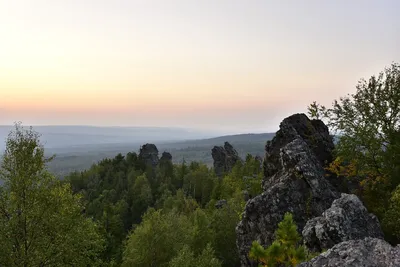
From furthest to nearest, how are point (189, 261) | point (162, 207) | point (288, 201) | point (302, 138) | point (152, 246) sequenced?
point (162, 207) → point (152, 246) → point (302, 138) → point (189, 261) → point (288, 201)

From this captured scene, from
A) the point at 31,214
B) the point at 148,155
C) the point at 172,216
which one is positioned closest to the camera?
the point at 31,214

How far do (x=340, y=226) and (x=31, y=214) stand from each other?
2205cm

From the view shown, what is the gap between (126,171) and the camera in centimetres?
12838

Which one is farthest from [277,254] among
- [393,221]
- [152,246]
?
[152,246]

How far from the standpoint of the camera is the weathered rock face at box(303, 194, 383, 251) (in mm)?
15930

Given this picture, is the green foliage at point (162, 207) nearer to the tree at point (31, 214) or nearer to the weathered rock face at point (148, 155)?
the weathered rock face at point (148, 155)

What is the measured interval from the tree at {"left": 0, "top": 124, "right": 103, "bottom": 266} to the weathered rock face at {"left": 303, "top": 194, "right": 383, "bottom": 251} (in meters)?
18.8

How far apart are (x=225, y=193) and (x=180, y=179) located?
152 ft

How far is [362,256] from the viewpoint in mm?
8672

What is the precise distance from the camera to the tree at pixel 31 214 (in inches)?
877

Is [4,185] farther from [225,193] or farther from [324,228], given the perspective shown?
[225,193]

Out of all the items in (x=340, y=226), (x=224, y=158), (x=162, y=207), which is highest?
(x=340, y=226)

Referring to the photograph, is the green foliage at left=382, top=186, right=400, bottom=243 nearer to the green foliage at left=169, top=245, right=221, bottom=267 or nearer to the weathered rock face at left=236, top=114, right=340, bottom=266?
the weathered rock face at left=236, top=114, right=340, bottom=266

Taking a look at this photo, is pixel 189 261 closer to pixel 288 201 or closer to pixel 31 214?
pixel 288 201
